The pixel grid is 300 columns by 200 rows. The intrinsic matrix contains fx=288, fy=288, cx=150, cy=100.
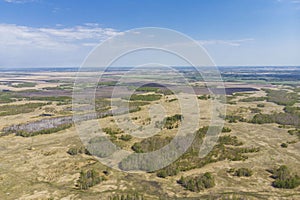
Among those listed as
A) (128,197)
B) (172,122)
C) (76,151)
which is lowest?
(128,197)

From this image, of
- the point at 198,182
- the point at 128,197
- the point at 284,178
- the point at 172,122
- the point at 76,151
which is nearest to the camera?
the point at 128,197

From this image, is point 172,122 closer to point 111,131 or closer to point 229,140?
point 111,131

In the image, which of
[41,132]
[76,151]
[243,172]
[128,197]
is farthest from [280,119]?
[41,132]

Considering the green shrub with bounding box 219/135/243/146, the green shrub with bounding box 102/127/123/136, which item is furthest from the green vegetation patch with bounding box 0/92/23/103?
the green shrub with bounding box 219/135/243/146

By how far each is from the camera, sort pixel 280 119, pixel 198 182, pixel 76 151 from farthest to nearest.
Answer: pixel 280 119
pixel 76 151
pixel 198 182

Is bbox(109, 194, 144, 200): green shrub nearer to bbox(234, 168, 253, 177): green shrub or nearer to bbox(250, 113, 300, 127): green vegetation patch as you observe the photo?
bbox(234, 168, 253, 177): green shrub

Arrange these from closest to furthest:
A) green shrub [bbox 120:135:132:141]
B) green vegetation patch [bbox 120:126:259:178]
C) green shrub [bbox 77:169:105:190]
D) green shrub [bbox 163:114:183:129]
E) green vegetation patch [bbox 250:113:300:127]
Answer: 1. green shrub [bbox 77:169:105:190]
2. green vegetation patch [bbox 120:126:259:178]
3. green shrub [bbox 120:135:132:141]
4. green shrub [bbox 163:114:183:129]
5. green vegetation patch [bbox 250:113:300:127]

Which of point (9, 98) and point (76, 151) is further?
point (9, 98)

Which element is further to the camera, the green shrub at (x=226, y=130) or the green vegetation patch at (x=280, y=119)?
the green vegetation patch at (x=280, y=119)

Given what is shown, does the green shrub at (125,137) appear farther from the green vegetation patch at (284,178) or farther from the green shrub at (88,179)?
the green vegetation patch at (284,178)

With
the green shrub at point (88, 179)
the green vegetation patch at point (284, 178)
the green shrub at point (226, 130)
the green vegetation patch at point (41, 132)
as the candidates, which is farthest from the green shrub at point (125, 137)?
the green vegetation patch at point (284, 178)

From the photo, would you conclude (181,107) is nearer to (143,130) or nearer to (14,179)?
(143,130)

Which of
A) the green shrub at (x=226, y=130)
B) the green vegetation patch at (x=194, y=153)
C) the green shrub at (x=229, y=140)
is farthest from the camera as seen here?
the green shrub at (x=226, y=130)
